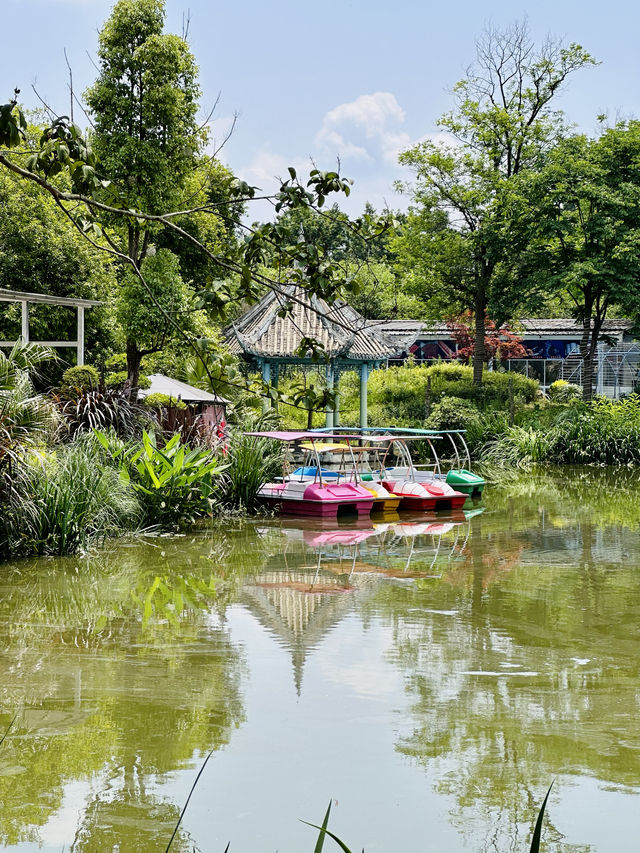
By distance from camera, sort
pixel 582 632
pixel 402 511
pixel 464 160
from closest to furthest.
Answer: pixel 582 632 → pixel 402 511 → pixel 464 160

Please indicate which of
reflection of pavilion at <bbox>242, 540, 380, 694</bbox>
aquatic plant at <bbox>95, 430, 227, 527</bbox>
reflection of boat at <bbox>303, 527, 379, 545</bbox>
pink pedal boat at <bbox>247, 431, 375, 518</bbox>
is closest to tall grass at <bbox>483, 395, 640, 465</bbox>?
pink pedal boat at <bbox>247, 431, 375, 518</bbox>

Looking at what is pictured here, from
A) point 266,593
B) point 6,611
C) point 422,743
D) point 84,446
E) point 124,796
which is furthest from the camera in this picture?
point 84,446

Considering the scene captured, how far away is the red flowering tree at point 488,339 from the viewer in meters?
37.6

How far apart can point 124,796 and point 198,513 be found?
10124 mm

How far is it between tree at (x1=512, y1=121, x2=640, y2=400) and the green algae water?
680 inches

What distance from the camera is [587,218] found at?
1125 inches

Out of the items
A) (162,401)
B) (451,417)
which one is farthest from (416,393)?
(162,401)

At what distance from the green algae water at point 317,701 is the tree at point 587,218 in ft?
56.7

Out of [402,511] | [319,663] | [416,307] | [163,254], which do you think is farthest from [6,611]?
[416,307]

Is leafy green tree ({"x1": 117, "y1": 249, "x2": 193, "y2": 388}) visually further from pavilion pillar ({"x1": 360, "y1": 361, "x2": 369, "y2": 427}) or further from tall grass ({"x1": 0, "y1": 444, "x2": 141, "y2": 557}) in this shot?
pavilion pillar ({"x1": 360, "y1": 361, "x2": 369, "y2": 427})

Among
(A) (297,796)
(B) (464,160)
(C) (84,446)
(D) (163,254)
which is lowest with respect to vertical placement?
(A) (297,796)

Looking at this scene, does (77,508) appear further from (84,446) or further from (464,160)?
(464,160)

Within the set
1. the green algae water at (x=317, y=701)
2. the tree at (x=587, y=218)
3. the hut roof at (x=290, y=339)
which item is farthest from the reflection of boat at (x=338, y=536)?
the tree at (x=587, y=218)

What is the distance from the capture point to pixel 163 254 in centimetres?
1933
